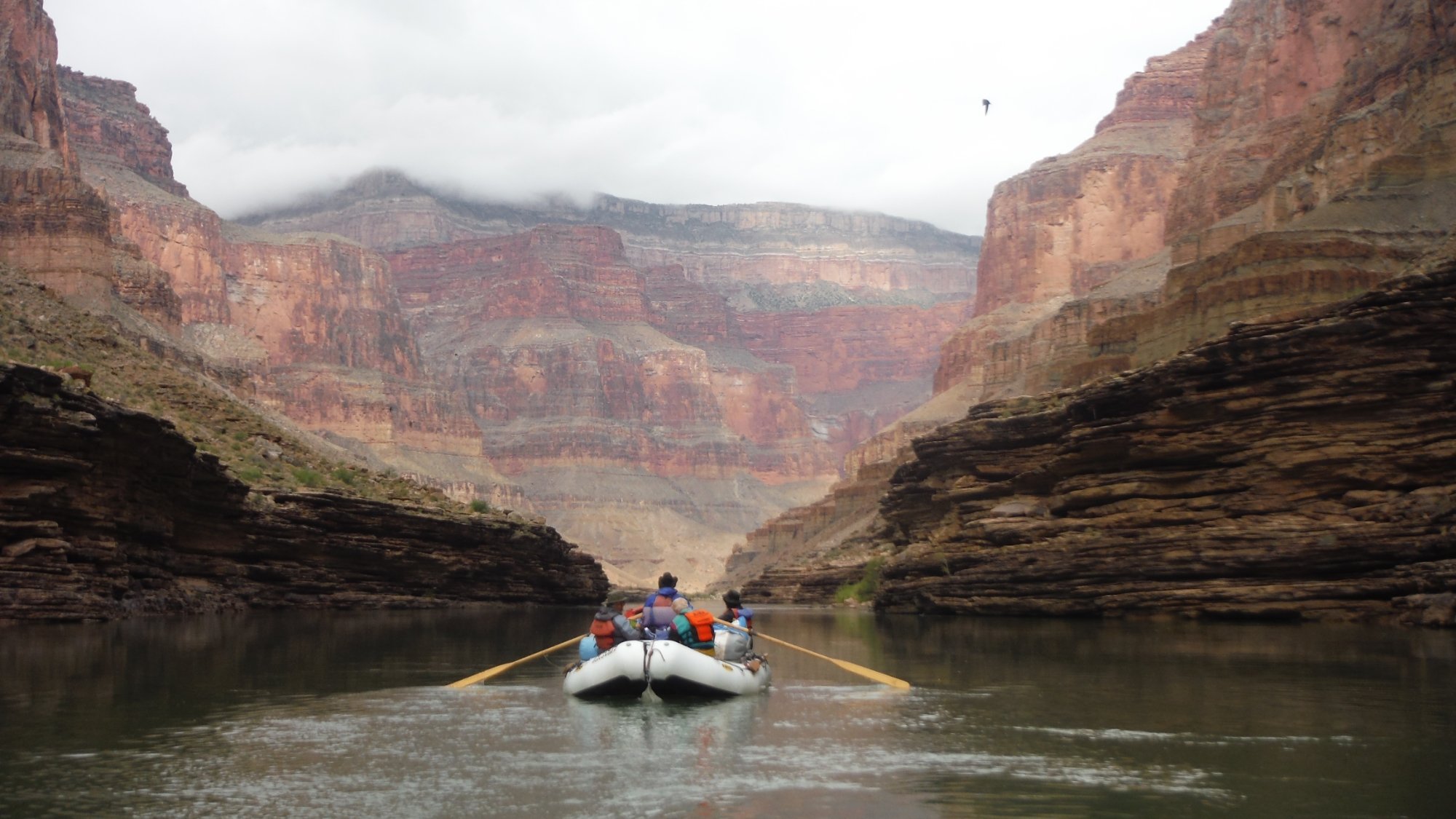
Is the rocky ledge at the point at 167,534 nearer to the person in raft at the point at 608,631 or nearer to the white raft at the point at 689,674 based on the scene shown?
the person in raft at the point at 608,631

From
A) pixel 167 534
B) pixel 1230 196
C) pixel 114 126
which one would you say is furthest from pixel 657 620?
pixel 114 126

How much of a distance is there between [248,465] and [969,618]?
2617 cm

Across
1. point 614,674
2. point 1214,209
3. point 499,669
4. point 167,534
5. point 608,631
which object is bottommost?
point 499,669

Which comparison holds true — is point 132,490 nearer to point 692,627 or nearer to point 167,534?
point 167,534

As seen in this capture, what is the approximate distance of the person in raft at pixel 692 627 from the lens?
19.6 meters

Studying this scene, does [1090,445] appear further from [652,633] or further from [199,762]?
[199,762]

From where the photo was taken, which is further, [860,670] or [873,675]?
[860,670]

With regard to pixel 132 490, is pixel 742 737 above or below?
below

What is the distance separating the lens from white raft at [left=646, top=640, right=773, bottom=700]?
1833cm

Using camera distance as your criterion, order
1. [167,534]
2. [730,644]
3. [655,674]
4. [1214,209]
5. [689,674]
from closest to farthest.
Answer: [655,674] < [689,674] < [730,644] < [167,534] < [1214,209]

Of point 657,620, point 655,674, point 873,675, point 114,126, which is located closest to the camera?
point 655,674

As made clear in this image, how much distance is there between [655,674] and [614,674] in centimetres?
51

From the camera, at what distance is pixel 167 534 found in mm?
41094

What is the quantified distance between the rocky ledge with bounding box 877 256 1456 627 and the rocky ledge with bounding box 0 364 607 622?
21496mm
